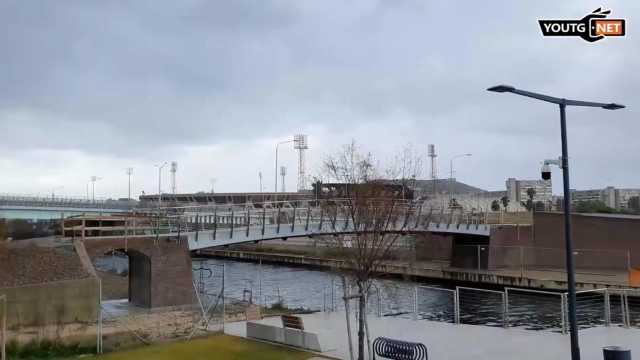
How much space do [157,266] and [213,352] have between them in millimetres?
15823

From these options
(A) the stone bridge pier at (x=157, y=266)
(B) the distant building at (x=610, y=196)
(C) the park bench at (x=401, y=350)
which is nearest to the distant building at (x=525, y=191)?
(B) the distant building at (x=610, y=196)

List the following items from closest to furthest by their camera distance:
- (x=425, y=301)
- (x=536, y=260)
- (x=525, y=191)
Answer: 1. (x=425, y=301)
2. (x=536, y=260)
3. (x=525, y=191)

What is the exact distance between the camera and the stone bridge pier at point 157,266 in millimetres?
32406

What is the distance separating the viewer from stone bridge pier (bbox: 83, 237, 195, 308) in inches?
1276

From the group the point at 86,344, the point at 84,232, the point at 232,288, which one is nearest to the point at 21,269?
the point at 84,232

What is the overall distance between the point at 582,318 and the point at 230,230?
19832mm

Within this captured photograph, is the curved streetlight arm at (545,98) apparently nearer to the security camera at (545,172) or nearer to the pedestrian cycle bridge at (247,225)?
the security camera at (545,172)

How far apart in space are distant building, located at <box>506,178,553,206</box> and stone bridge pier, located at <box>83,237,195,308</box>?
110438 mm

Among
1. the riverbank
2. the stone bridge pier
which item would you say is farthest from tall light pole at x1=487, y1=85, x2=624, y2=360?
the riverbank

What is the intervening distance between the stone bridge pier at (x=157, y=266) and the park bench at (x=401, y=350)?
1925 centimetres

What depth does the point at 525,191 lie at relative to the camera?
16800 cm

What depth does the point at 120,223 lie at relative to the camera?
125ft

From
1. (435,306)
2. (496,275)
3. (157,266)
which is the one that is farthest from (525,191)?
(157,266)

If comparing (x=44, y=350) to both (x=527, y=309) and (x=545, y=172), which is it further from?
(x=527, y=309)
